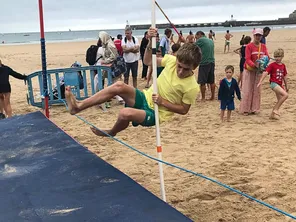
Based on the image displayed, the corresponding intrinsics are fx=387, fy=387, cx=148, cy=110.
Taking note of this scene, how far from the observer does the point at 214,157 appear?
5504mm

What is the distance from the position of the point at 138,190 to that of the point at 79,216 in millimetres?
660

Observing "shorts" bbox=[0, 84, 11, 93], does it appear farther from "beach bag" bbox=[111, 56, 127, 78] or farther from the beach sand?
"beach bag" bbox=[111, 56, 127, 78]

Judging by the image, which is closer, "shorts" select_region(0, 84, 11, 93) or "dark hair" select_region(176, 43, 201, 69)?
"dark hair" select_region(176, 43, 201, 69)

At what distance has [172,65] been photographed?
422cm

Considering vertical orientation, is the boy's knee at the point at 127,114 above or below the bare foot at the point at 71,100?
below

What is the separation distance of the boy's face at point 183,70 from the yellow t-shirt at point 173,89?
5 cm

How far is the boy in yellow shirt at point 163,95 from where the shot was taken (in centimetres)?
395

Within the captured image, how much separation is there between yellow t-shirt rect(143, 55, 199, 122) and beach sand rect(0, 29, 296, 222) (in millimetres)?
1017

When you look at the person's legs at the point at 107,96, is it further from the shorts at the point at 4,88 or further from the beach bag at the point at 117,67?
the beach bag at the point at 117,67

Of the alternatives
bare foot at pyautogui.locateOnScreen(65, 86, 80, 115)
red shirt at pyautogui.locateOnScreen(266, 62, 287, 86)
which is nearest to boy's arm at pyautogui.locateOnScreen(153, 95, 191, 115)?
bare foot at pyautogui.locateOnScreen(65, 86, 80, 115)

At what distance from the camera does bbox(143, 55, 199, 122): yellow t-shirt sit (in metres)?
4.09

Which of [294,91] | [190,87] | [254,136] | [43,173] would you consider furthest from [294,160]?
[294,91]

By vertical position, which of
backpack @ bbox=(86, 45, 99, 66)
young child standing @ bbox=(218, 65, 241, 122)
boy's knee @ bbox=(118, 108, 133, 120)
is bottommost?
young child standing @ bbox=(218, 65, 241, 122)

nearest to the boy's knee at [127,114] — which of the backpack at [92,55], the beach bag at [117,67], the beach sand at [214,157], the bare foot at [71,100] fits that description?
the bare foot at [71,100]
